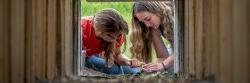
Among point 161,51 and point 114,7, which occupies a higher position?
point 114,7

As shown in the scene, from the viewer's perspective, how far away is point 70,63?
194cm

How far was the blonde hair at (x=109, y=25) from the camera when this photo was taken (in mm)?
1980

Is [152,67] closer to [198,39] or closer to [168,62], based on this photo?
[168,62]

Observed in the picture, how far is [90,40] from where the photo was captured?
Answer: 199 centimetres

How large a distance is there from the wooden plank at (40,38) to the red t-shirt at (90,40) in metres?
0.17
